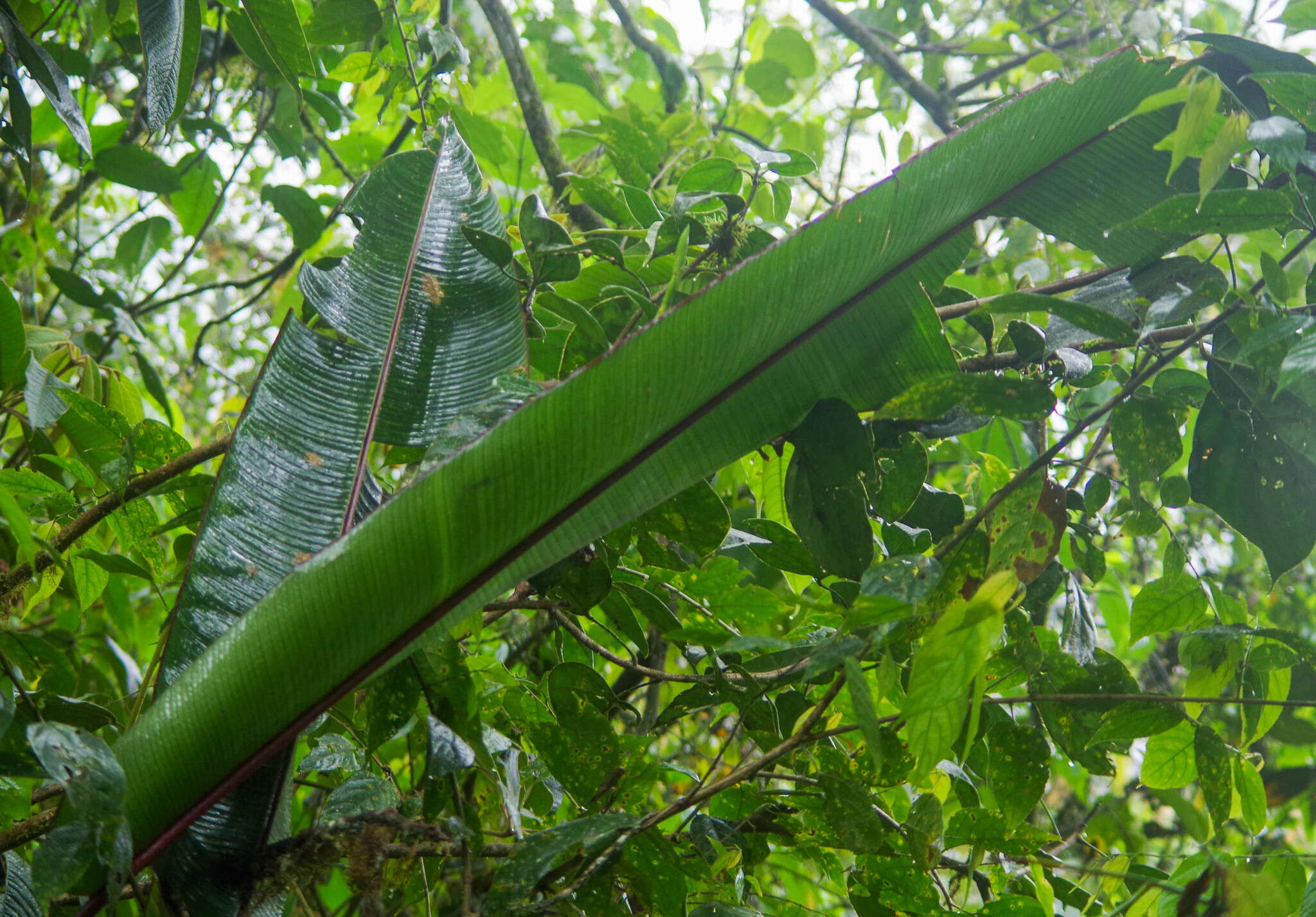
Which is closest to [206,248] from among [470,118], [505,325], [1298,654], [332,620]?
[470,118]

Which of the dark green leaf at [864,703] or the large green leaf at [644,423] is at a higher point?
the large green leaf at [644,423]

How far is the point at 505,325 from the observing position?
868 mm

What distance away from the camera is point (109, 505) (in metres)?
0.96

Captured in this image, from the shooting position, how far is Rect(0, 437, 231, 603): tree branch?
0.95 meters

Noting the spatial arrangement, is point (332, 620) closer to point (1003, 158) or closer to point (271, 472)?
point (271, 472)

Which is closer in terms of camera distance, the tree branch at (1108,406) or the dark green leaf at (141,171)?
the tree branch at (1108,406)

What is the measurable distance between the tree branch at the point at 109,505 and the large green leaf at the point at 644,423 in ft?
1.34

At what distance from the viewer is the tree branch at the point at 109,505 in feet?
3.12

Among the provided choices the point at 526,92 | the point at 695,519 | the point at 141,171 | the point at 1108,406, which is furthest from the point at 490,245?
the point at 141,171

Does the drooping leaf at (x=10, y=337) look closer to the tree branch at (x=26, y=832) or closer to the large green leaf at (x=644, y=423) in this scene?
the tree branch at (x=26, y=832)

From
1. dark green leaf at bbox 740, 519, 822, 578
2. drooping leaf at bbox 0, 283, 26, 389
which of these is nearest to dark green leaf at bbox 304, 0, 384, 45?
drooping leaf at bbox 0, 283, 26, 389

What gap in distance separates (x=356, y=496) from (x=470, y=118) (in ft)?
3.42

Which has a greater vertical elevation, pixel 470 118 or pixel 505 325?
pixel 470 118

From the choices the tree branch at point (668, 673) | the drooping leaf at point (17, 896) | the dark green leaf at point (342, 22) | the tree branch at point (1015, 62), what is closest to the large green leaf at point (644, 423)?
the drooping leaf at point (17, 896)
